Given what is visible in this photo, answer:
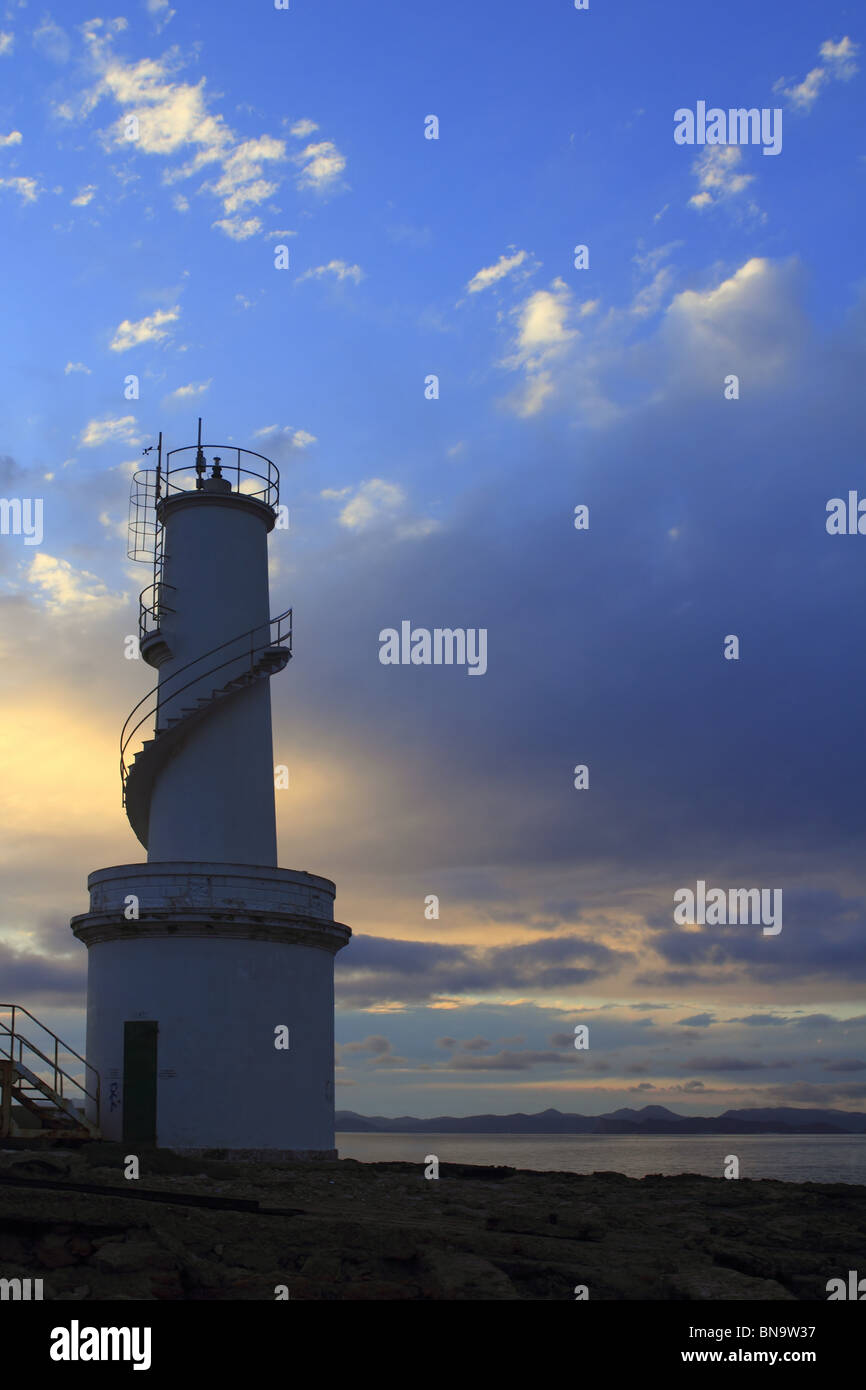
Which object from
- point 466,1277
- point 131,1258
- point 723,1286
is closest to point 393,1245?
point 466,1277

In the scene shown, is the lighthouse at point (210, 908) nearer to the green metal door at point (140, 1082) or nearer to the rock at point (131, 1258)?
the green metal door at point (140, 1082)

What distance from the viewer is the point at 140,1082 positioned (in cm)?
2411

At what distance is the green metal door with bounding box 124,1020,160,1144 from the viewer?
23812mm

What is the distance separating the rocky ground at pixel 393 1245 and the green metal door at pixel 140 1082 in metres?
5.10

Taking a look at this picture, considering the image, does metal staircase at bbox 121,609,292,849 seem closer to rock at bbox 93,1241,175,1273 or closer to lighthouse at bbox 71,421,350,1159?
lighthouse at bbox 71,421,350,1159

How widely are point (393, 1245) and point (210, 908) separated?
12.4 meters

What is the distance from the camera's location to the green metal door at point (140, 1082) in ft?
78.1

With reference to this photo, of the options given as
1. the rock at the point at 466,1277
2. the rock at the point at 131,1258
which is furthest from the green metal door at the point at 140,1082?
the rock at the point at 466,1277

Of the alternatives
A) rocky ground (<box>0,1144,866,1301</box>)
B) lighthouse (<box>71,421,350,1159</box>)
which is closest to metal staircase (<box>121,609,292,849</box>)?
lighthouse (<box>71,421,350,1159</box>)

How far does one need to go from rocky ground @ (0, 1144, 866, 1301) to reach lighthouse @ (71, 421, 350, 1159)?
5.49 meters

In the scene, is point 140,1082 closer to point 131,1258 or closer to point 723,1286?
point 131,1258
